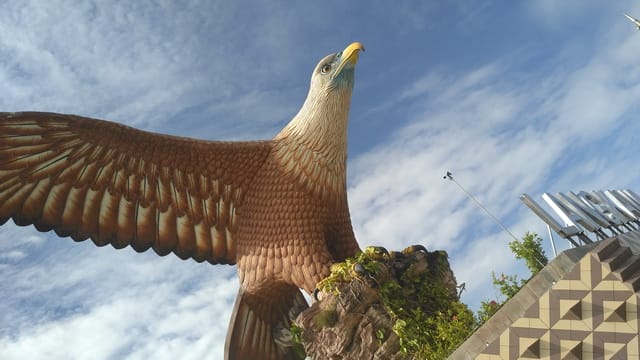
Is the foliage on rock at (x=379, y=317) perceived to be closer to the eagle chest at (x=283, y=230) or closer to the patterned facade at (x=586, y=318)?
the eagle chest at (x=283, y=230)

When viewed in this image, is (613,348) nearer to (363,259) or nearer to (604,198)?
(363,259)

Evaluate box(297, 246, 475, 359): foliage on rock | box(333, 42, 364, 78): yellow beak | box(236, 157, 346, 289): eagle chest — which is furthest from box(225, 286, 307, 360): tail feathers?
box(333, 42, 364, 78): yellow beak

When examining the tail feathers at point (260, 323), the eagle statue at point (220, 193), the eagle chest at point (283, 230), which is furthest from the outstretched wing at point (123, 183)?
the tail feathers at point (260, 323)

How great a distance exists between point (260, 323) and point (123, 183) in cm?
325

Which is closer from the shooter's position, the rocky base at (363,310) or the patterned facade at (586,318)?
the patterned facade at (586,318)

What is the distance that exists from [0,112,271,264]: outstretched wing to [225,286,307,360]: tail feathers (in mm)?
945

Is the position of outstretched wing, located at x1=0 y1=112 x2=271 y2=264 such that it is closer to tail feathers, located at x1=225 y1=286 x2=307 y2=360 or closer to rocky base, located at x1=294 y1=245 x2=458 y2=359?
tail feathers, located at x1=225 y1=286 x2=307 y2=360

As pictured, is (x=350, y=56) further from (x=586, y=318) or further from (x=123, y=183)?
(x=586, y=318)

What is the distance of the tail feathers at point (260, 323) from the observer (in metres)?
8.77

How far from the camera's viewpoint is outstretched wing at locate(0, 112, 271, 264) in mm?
7676

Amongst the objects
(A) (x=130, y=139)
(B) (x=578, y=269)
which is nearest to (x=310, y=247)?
(A) (x=130, y=139)

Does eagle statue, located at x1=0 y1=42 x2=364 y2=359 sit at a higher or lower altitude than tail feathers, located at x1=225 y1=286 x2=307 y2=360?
higher

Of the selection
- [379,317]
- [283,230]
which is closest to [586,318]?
[379,317]

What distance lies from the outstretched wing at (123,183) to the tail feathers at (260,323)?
945 mm
